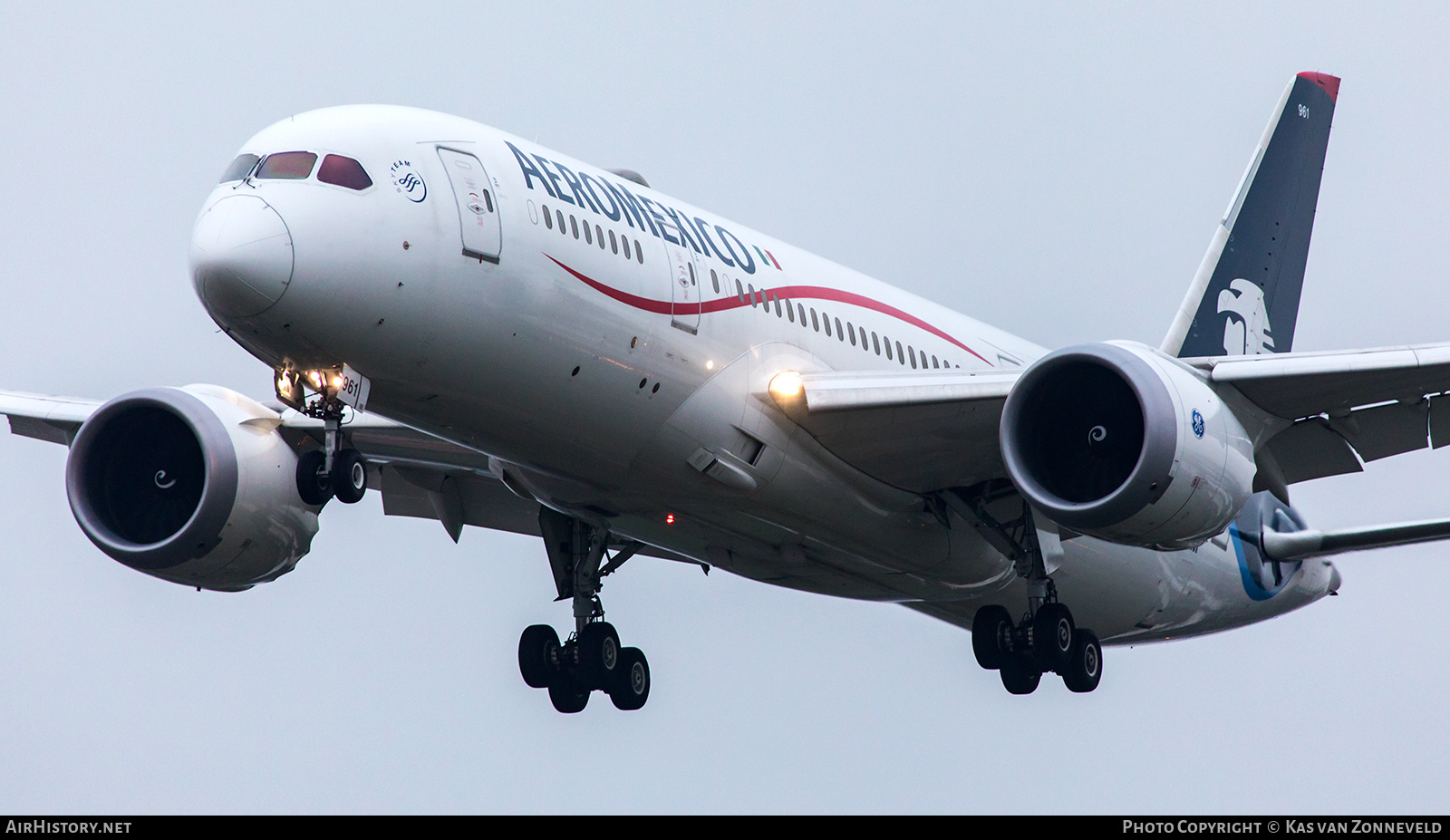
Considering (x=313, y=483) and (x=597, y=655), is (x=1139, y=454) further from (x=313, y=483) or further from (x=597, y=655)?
(x=313, y=483)

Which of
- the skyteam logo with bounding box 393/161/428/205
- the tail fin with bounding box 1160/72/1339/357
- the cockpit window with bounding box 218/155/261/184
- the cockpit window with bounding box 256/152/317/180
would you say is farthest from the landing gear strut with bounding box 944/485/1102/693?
the cockpit window with bounding box 218/155/261/184

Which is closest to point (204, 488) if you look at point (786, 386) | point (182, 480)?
point (182, 480)

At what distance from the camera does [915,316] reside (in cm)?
2473

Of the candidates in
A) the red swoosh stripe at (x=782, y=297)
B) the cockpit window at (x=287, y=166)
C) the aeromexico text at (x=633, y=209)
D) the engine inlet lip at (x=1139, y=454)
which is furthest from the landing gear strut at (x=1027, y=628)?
the cockpit window at (x=287, y=166)

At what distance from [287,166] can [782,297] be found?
21.1 ft

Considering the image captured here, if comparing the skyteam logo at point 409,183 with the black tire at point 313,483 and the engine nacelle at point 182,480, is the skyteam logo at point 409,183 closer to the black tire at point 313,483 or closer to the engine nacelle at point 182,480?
the black tire at point 313,483

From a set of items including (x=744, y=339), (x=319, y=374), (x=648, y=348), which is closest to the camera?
(x=319, y=374)

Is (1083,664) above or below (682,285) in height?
below

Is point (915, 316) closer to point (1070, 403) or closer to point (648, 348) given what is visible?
point (1070, 403)

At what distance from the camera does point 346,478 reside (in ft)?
60.7

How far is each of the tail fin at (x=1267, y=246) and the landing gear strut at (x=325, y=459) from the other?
1510 centimetres

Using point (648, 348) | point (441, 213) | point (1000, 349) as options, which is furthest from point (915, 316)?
point (441, 213)

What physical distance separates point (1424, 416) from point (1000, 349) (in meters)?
6.10

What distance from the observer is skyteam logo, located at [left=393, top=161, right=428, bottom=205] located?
59.8ft
